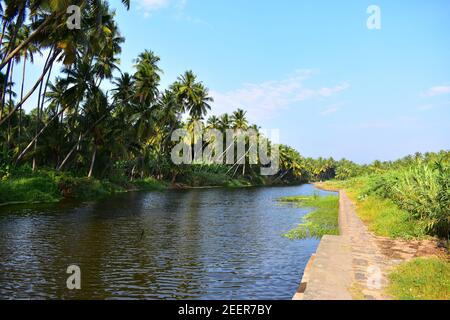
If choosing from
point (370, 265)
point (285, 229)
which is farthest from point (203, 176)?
point (370, 265)

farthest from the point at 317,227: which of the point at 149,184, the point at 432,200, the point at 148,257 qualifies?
the point at 149,184

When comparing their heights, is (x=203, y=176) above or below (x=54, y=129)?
below

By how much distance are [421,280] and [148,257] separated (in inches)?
327

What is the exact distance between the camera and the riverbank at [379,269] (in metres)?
7.30

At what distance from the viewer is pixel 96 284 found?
9.58 m

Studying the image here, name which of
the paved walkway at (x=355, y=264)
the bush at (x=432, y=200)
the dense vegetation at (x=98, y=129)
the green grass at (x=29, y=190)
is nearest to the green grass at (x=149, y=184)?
the dense vegetation at (x=98, y=129)

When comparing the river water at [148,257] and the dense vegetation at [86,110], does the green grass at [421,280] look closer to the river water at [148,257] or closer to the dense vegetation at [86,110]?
the river water at [148,257]

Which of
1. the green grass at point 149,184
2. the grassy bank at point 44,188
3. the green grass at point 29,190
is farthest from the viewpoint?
the green grass at point 149,184

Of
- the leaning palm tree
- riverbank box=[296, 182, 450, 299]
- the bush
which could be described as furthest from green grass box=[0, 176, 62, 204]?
the leaning palm tree

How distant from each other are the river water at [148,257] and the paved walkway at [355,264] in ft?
3.10

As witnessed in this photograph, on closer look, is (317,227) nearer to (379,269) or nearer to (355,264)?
(355,264)

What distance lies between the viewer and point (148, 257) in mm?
12750
